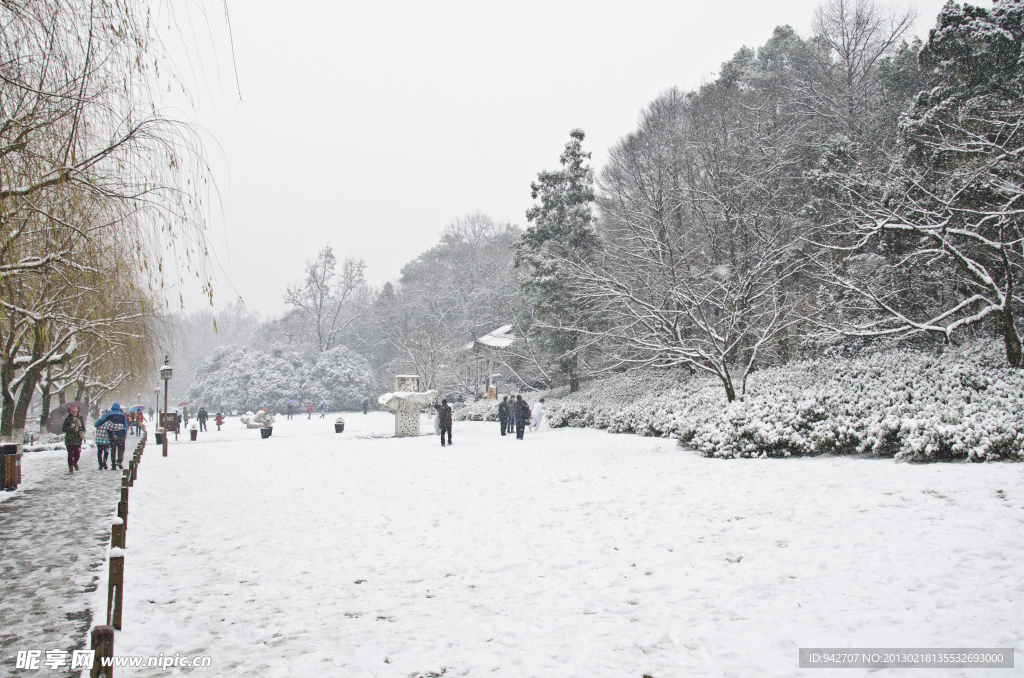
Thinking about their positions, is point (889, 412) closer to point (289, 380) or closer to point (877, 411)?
point (877, 411)

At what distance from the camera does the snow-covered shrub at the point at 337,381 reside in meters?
55.0

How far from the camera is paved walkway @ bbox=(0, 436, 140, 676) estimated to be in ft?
15.3

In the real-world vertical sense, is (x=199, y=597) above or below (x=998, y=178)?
below

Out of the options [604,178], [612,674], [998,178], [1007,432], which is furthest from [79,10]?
[604,178]

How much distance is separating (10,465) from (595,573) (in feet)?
43.9

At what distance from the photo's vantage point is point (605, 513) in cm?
833

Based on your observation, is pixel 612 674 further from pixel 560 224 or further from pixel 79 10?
pixel 560 224

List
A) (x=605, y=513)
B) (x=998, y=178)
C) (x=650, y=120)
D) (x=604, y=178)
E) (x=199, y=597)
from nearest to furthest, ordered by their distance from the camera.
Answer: (x=199, y=597)
(x=605, y=513)
(x=998, y=178)
(x=650, y=120)
(x=604, y=178)

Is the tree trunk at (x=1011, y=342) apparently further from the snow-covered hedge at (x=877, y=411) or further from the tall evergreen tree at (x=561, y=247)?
the tall evergreen tree at (x=561, y=247)

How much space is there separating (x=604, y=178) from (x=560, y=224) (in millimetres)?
3891

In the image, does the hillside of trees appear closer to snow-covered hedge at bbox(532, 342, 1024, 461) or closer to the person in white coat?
snow-covered hedge at bbox(532, 342, 1024, 461)

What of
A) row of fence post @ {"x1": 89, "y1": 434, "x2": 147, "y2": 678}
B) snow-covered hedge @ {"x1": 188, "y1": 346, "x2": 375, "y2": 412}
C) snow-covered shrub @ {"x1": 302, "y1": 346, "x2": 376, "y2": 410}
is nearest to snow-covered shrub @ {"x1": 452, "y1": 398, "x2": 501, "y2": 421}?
snow-covered shrub @ {"x1": 302, "y1": 346, "x2": 376, "y2": 410}

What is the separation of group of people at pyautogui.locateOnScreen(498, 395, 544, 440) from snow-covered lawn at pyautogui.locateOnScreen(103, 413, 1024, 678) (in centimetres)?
977

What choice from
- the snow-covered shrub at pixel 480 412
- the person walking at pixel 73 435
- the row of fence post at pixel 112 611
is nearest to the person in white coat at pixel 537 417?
the snow-covered shrub at pixel 480 412
